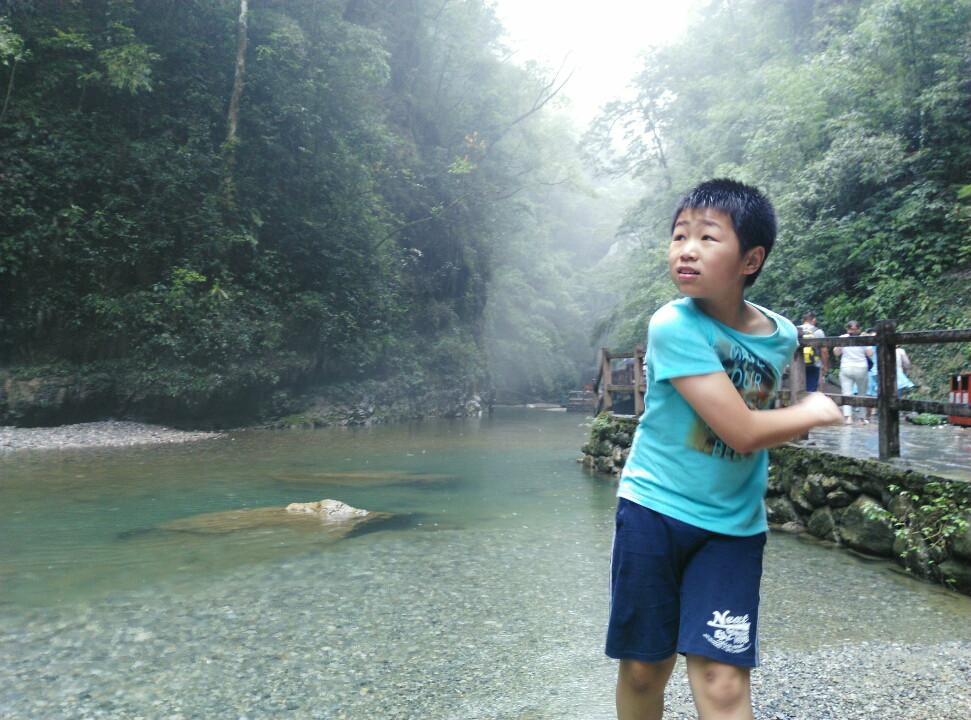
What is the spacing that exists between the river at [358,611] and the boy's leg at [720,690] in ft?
4.60

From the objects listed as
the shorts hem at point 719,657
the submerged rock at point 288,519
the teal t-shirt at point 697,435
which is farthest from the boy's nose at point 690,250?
the submerged rock at point 288,519

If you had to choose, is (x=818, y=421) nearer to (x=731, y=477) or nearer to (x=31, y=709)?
(x=731, y=477)

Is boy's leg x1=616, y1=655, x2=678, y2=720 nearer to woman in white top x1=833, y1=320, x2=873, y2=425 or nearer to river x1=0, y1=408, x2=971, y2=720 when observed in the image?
river x1=0, y1=408, x2=971, y2=720

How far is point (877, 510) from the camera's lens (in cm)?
561

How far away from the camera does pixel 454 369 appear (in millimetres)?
27875

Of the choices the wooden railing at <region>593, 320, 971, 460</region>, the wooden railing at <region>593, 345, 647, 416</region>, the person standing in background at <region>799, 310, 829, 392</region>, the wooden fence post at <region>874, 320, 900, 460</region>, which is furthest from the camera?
the wooden railing at <region>593, 345, 647, 416</region>

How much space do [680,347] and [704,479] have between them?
0.30 metres

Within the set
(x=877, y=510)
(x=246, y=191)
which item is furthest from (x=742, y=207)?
(x=246, y=191)

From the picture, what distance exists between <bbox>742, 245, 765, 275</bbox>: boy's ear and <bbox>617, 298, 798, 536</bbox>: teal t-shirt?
0.49 ft

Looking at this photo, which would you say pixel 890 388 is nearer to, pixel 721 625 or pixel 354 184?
pixel 721 625

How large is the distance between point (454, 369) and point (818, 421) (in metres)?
26.3

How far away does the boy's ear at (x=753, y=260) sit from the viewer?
184cm

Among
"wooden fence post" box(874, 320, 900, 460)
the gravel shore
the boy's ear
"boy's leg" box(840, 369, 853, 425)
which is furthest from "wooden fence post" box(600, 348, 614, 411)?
the boy's ear

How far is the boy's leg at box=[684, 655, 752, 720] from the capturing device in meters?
1.68
